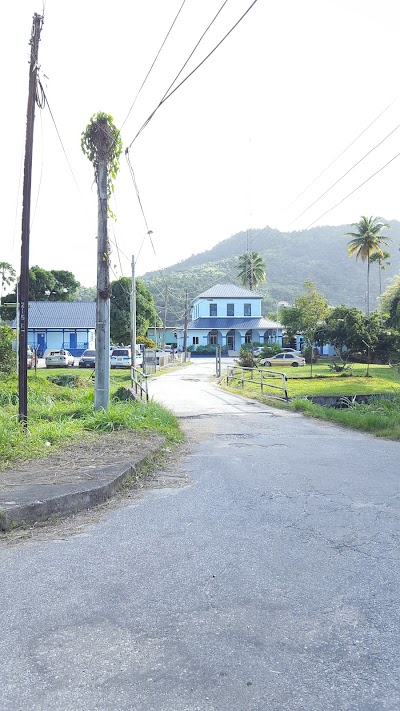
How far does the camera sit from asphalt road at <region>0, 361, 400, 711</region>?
2945 millimetres

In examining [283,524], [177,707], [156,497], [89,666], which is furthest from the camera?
[156,497]

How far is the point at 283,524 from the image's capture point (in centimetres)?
571

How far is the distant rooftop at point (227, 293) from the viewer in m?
76.9

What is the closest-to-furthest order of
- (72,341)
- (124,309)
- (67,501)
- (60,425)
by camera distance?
(67,501) < (60,425) < (124,309) < (72,341)

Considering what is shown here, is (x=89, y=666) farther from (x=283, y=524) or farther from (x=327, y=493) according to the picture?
(x=327, y=493)

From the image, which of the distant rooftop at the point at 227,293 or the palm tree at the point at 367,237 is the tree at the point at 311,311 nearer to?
the palm tree at the point at 367,237

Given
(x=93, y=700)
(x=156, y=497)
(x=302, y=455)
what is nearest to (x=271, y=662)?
(x=93, y=700)

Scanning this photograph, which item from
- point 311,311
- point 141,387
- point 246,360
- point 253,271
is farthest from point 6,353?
point 253,271

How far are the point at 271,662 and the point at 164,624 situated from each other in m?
0.72

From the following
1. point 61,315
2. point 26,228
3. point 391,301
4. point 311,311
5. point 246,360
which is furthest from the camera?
point 61,315

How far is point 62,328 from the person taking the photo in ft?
206

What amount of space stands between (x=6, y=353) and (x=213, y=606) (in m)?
19.6

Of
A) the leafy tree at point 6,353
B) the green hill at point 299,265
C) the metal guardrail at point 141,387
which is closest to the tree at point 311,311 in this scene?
the metal guardrail at point 141,387

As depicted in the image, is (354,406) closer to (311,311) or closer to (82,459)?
(82,459)
